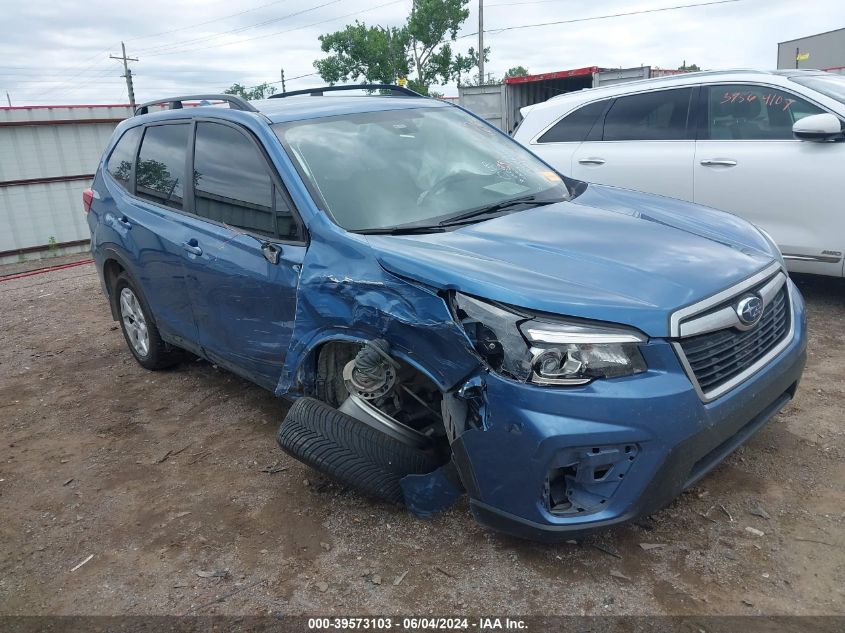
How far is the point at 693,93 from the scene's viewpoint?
5637 mm

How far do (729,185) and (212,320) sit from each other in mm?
3844

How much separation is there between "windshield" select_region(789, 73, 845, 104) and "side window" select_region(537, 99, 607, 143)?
1.56 meters

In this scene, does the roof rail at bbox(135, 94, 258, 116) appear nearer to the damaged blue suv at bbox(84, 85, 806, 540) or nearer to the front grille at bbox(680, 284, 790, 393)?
the damaged blue suv at bbox(84, 85, 806, 540)

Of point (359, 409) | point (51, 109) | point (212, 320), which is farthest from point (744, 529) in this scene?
point (51, 109)

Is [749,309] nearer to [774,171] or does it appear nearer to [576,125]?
[774,171]

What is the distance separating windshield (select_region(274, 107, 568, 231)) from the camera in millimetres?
3234

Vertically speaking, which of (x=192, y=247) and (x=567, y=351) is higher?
(x=192, y=247)

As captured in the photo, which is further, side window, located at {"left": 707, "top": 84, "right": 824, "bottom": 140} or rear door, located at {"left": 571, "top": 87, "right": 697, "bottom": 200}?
rear door, located at {"left": 571, "top": 87, "right": 697, "bottom": 200}

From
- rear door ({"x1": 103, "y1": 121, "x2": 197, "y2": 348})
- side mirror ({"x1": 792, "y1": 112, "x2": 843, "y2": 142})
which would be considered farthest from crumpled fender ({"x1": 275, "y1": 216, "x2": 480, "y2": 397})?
side mirror ({"x1": 792, "y1": 112, "x2": 843, "y2": 142})

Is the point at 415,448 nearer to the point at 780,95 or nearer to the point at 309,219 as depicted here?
the point at 309,219

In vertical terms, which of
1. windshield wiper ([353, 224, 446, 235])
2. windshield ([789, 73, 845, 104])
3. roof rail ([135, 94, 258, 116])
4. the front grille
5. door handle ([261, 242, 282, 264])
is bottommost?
the front grille

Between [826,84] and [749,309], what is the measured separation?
356 cm

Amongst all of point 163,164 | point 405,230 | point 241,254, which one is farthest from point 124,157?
point 405,230

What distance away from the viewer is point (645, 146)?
5.83m
